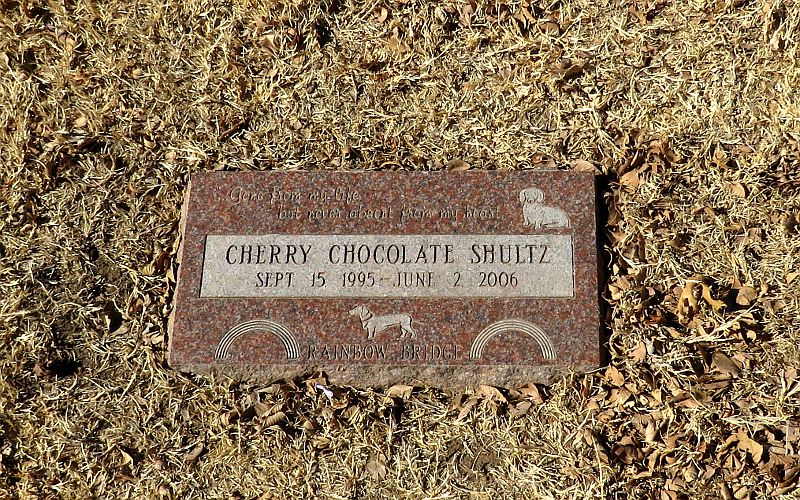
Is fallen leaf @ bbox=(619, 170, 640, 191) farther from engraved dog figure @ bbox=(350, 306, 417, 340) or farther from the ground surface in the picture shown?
engraved dog figure @ bbox=(350, 306, 417, 340)

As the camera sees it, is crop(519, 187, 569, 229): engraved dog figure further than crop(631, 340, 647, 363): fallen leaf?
Yes

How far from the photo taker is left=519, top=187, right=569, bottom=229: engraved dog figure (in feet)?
9.49

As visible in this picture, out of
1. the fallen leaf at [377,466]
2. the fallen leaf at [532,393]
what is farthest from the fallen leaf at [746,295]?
the fallen leaf at [377,466]

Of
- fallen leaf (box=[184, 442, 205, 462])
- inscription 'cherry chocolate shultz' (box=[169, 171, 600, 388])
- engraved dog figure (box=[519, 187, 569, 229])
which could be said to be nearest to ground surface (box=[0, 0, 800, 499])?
fallen leaf (box=[184, 442, 205, 462])

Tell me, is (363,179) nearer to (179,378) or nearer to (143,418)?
(179,378)

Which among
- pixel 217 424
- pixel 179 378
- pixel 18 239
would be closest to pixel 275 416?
pixel 217 424

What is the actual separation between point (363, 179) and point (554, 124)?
103cm

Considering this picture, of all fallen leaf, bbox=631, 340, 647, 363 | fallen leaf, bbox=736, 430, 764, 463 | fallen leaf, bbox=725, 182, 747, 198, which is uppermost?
fallen leaf, bbox=725, 182, 747, 198

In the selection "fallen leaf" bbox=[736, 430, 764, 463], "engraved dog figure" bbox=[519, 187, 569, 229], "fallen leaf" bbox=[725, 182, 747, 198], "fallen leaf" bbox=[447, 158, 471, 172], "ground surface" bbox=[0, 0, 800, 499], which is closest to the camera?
"fallen leaf" bbox=[736, 430, 764, 463]

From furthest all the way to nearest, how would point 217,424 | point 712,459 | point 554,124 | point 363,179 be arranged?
1. point 554,124
2. point 363,179
3. point 217,424
4. point 712,459

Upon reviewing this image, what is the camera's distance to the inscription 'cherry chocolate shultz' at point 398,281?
2760 millimetres

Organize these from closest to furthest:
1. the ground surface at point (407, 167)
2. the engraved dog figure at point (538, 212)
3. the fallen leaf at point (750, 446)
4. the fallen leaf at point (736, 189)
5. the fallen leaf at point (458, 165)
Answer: the fallen leaf at point (750, 446), the ground surface at point (407, 167), the engraved dog figure at point (538, 212), the fallen leaf at point (736, 189), the fallen leaf at point (458, 165)

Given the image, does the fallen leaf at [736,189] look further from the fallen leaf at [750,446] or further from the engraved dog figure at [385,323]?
the engraved dog figure at [385,323]

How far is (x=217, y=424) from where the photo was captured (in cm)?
283
